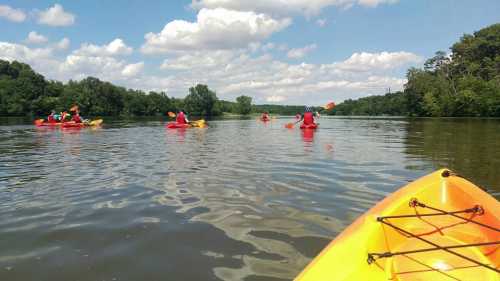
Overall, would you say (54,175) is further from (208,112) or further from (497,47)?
(208,112)

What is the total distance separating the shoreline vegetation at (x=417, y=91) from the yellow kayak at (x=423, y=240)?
7292 centimetres

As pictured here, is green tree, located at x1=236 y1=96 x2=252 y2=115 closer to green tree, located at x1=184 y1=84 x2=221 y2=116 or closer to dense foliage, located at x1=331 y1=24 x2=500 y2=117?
green tree, located at x1=184 y1=84 x2=221 y2=116

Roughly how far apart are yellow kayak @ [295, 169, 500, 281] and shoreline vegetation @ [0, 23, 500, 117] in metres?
72.9

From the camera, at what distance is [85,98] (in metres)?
91.6

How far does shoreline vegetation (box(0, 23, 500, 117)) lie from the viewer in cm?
7044

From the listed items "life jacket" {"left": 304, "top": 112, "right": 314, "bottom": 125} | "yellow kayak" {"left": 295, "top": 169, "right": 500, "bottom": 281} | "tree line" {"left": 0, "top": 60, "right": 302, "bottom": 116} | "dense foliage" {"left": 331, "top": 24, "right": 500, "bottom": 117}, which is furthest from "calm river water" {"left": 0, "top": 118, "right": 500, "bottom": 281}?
"tree line" {"left": 0, "top": 60, "right": 302, "bottom": 116}

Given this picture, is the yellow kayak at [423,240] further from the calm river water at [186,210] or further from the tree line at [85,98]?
the tree line at [85,98]

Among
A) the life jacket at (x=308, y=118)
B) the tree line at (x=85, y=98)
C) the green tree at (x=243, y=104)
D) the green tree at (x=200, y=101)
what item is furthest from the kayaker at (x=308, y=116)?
the green tree at (x=243, y=104)

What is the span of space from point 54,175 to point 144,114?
4008 inches

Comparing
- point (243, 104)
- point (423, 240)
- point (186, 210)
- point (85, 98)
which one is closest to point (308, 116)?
point (186, 210)

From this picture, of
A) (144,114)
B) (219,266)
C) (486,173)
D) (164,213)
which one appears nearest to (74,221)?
(164,213)

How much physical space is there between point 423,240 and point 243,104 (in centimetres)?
13996

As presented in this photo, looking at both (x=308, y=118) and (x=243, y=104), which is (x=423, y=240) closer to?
(x=308, y=118)

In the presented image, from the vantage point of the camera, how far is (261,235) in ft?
16.4
